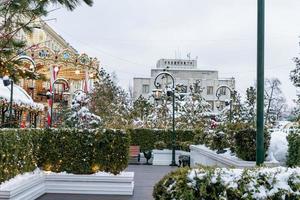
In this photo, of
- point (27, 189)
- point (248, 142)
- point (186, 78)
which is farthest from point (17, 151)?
point (186, 78)

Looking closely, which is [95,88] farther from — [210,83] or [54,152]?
[210,83]

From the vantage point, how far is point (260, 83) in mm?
5359

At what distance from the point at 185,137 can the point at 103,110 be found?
5156mm

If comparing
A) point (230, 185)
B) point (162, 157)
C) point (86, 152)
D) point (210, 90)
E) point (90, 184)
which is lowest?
point (162, 157)

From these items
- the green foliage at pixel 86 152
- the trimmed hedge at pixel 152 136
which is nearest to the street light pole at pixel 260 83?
the green foliage at pixel 86 152

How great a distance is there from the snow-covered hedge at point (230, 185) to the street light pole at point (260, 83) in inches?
44.3

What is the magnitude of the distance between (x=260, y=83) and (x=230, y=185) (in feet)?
→ 5.49

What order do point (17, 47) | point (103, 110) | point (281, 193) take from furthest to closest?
point (103, 110) < point (17, 47) < point (281, 193)

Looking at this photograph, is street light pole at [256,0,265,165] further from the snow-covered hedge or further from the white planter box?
the white planter box

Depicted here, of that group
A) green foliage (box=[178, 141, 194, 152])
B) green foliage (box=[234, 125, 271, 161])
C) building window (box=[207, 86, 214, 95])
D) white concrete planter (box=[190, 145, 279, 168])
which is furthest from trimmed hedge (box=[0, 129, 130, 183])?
building window (box=[207, 86, 214, 95])

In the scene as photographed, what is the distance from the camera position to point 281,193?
4.05 meters

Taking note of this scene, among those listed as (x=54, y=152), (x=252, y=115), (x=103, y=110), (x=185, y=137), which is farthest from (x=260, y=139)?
(x=103, y=110)

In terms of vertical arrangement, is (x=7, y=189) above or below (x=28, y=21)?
below

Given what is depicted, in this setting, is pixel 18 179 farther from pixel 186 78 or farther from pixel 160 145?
pixel 186 78
